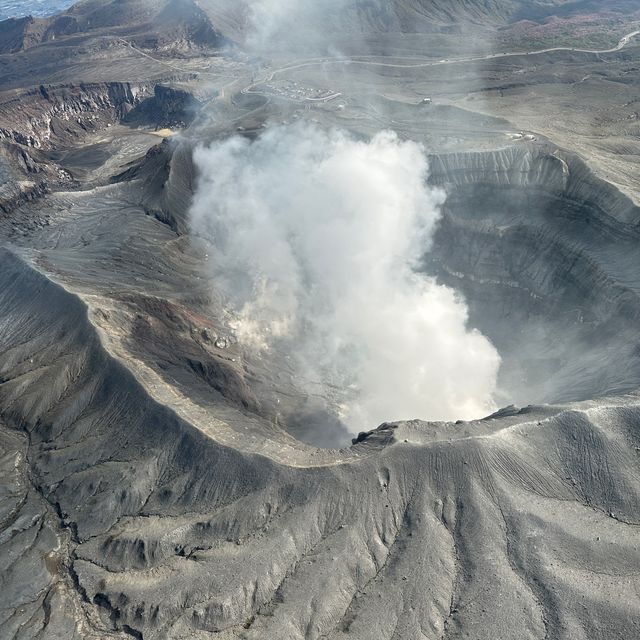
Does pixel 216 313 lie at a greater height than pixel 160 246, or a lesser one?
lesser

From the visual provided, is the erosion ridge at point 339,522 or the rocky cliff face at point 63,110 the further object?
the rocky cliff face at point 63,110

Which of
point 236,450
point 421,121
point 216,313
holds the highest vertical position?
point 421,121

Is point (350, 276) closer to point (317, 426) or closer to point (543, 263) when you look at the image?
point (317, 426)

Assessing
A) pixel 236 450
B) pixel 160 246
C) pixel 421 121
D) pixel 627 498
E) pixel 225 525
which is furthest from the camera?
pixel 421 121

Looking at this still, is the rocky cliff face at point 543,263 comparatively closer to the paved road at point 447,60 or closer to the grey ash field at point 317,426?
the grey ash field at point 317,426

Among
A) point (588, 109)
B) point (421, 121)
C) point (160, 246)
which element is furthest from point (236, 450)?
point (588, 109)

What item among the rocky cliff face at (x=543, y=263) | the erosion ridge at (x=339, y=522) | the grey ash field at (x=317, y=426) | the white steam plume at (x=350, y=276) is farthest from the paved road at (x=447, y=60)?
the erosion ridge at (x=339, y=522)

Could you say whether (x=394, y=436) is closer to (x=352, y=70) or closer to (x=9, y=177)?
(x=9, y=177)
